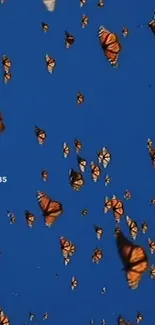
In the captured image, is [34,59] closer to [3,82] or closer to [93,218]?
[3,82]

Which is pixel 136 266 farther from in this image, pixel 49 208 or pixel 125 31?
pixel 125 31

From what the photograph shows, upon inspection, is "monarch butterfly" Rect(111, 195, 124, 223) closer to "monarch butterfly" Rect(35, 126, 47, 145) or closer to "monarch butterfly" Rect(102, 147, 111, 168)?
"monarch butterfly" Rect(102, 147, 111, 168)

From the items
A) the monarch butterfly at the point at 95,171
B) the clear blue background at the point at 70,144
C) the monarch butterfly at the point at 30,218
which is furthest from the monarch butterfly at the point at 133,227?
the monarch butterfly at the point at 30,218

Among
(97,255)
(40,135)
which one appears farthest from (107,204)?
(40,135)

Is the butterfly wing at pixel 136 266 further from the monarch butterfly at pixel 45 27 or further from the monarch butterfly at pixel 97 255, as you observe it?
the monarch butterfly at pixel 45 27

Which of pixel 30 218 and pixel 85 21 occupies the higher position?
pixel 85 21
